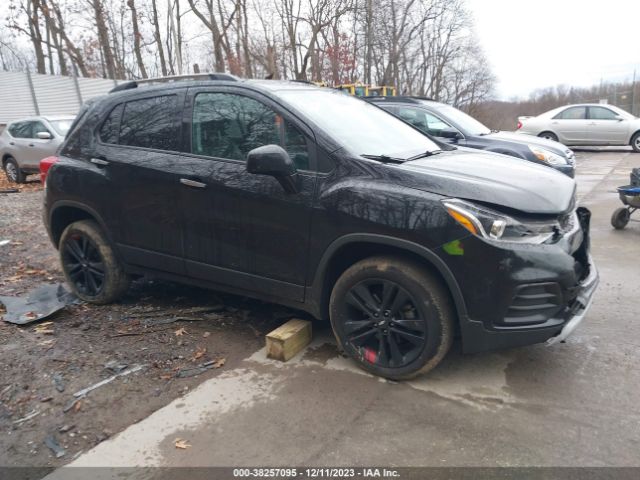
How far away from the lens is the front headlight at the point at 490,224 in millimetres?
2752

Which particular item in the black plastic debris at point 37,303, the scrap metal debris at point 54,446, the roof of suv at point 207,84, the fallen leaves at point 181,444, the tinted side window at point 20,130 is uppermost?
the roof of suv at point 207,84

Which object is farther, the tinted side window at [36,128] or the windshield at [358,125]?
the tinted side window at [36,128]

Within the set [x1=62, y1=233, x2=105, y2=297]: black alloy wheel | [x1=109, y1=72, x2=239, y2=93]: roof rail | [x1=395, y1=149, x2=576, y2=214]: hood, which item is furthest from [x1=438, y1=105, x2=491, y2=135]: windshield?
[x1=62, y1=233, x2=105, y2=297]: black alloy wheel

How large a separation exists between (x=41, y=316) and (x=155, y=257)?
1.13 meters

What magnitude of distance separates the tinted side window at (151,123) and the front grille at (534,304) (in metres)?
2.65

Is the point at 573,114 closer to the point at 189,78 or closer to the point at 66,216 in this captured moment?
the point at 189,78

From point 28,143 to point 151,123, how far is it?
10.6m

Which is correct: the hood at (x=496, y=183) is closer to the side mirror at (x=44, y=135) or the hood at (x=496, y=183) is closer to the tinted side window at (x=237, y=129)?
the tinted side window at (x=237, y=129)

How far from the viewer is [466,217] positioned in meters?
2.76

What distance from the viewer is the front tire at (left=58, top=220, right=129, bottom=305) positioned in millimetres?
4348

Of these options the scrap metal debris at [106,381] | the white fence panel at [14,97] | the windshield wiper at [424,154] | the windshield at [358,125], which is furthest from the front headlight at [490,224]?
the white fence panel at [14,97]

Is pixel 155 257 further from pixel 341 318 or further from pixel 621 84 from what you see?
pixel 621 84

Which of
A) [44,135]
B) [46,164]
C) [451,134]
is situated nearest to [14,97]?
[44,135]

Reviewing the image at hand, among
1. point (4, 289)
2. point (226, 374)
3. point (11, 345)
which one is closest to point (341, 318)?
point (226, 374)
